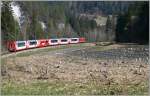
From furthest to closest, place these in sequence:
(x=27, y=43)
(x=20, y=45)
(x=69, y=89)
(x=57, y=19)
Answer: (x=20, y=45) < (x=27, y=43) < (x=57, y=19) < (x=69, y=89)

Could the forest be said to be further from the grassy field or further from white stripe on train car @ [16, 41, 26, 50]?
white stripe on train car @ [16, 41, 26, 50]

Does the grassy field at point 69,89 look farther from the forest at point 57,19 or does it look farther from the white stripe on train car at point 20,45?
the white stripe on train car at point 20,45

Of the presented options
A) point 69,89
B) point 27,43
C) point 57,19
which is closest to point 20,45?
point 27,43

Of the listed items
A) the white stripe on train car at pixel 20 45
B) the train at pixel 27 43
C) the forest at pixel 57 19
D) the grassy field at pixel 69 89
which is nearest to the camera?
the grassy field at pixel 69 89

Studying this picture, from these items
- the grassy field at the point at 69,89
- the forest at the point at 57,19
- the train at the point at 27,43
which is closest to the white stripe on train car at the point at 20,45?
Answer: the train at the point at 27,43

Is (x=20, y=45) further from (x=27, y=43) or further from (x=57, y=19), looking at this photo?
(x=57, y=19)

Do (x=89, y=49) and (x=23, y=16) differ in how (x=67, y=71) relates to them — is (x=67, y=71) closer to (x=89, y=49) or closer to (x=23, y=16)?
(x=23, y=16)

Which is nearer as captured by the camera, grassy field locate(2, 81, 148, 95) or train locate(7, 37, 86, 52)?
grassy field locate(2, 81, 148, 95)

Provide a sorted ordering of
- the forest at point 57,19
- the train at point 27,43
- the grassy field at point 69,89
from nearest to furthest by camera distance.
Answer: the grassy field at point 69,89, the forest at point 57,19, the train at point 27,43

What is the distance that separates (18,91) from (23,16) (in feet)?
40.8

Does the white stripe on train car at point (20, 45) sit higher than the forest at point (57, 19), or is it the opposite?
the forest at point (57, 19)

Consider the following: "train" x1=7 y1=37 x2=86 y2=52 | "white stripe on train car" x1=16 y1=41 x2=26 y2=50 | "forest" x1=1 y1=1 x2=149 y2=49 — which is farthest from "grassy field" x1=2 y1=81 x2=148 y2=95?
"white stripe on train car" x1=16 y1=41 x2=26 y2=50

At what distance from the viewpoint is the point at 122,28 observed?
31.3 meters

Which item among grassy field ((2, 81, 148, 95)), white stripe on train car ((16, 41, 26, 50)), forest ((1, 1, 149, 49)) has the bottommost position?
white stripe on train car ((16, 41, 26, 50))
